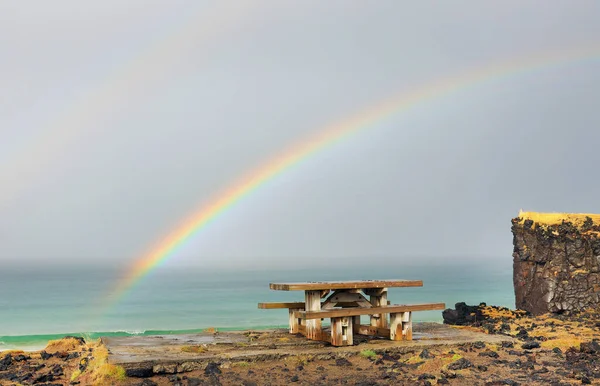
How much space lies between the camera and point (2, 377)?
41.8 ft

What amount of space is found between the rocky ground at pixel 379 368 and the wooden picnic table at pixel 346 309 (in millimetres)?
968

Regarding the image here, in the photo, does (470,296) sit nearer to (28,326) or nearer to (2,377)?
(28,326)

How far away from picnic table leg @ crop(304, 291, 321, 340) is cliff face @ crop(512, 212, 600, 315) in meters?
11.5

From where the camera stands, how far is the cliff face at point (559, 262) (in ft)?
69.6

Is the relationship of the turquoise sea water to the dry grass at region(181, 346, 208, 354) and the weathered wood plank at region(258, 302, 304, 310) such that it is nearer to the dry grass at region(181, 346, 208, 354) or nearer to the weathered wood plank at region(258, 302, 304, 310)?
the weathered wood plank at region(258, 302, 304, 310)

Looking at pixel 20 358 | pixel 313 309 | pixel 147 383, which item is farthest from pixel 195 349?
pixel 20 358

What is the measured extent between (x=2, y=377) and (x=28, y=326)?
182ft

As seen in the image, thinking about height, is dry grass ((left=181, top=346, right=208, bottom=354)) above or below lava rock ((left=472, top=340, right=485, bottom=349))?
above

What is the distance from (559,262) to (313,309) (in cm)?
1214

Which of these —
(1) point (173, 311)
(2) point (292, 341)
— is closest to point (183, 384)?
(2) point (292, 341)

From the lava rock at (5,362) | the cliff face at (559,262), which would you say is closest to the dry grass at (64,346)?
the lava rock at (5,362)

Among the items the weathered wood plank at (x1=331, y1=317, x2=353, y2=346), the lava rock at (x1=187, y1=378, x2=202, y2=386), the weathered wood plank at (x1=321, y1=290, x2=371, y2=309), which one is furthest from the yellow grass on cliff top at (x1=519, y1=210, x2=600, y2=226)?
the lava rock at (x1=187, y1=378, x2=202, y2=386)

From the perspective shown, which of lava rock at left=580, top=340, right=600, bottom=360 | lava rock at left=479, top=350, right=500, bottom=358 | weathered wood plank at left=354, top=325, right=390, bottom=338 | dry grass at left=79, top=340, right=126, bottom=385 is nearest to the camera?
dry grass at left=79, top=340, right=126, bottom=385

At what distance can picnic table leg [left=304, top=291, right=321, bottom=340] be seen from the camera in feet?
46.2
